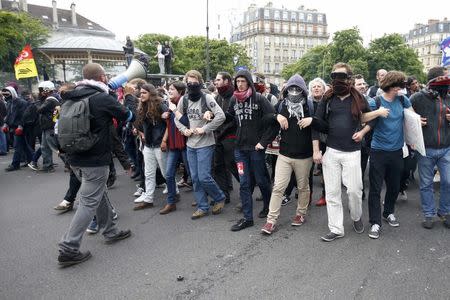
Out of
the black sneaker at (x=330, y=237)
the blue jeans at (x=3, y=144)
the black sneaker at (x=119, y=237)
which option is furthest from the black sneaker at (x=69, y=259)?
the blue jeans at (x=3, y=144)

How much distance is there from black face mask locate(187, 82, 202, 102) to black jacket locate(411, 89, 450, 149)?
2.89 metres

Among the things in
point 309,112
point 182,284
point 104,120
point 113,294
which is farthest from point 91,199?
point 309,112

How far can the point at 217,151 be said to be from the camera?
591cm

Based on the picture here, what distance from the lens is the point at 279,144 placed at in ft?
15.6

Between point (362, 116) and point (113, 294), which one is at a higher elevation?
point (362, 116)

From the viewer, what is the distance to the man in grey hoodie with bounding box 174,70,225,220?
4.95 metres

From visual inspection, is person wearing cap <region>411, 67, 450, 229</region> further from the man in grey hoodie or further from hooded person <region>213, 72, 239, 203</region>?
the man in grey hoodie

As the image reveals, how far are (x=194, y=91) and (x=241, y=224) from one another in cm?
190

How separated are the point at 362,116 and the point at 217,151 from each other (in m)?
2.48

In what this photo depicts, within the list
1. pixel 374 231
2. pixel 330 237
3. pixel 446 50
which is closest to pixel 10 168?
pixel 330 237

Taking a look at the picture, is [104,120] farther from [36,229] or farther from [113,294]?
[36,229]

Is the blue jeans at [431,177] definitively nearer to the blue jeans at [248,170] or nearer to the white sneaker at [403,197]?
the white sneaker at [403,197]

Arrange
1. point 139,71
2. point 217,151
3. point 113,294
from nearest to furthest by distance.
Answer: point 113,294 → point 217,151 → point 139,71

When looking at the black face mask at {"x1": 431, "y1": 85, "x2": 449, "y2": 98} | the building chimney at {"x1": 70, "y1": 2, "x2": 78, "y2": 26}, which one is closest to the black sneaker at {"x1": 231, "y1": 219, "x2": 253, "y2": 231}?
the black face mask at {"x1": 431, "y1": 85, "x2": 449, "y2": 98}
